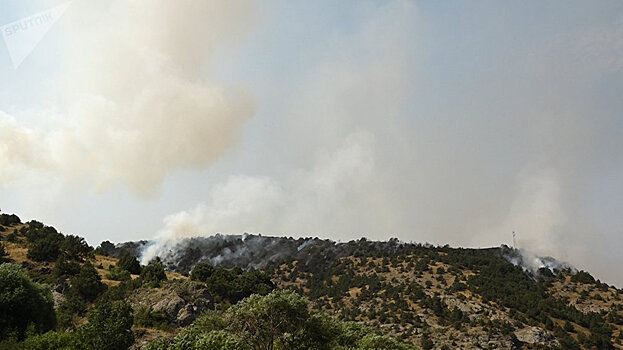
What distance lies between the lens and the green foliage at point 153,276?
3114 inches

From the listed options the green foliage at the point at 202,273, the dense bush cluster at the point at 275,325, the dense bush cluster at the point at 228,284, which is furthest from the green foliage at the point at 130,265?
the dense bush cluster at the point at 275,325

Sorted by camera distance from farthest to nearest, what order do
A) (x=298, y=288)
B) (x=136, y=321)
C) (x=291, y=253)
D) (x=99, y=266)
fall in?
(x=291, y=253), (x=298, y=288), (x=99, y=266), (x=136, y=321)

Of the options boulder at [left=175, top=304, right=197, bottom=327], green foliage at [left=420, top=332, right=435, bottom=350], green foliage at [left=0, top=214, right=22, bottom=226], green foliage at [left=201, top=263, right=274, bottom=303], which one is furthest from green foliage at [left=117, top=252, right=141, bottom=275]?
green foliage at [left=420, top=332, right=435, bottom=350]

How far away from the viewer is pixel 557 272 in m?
166

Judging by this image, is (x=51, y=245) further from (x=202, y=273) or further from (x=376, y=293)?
(x=376, y=293)

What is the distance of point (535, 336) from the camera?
109m

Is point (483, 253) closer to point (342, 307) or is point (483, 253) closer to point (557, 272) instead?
point (557, 272)

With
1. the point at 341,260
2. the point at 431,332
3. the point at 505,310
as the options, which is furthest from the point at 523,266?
the point at 431,332

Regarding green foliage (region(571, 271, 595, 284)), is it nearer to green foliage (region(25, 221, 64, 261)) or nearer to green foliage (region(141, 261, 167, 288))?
green foliage (region(141, 261, 167, 288))

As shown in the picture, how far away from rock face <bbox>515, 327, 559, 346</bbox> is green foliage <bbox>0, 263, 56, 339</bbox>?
10039cm

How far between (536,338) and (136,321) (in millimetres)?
91654

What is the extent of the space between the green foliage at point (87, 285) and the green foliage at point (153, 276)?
7333mm

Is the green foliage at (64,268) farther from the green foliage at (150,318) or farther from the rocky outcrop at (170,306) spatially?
the rocky outcrop at (170,306)

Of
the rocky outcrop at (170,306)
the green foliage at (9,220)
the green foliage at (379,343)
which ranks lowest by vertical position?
the green foliage at (379,343)
